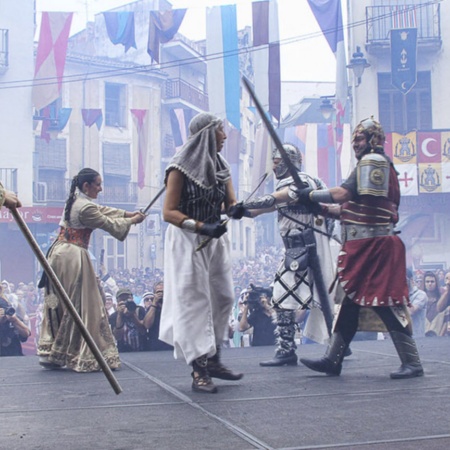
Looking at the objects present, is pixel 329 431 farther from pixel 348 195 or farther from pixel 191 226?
pixel 348 195

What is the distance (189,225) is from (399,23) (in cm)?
1960

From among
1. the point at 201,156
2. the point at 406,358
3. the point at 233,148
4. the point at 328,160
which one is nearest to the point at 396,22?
the point at 328,160

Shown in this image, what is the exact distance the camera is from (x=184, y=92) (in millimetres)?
29469

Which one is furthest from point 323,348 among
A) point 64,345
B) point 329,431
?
point 329,431

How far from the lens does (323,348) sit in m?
7.91

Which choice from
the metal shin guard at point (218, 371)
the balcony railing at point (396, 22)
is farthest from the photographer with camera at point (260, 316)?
the balcony railing at point (396, 22)

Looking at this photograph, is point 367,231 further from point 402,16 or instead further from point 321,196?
point 402,16

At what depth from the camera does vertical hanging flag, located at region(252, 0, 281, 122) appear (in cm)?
1969

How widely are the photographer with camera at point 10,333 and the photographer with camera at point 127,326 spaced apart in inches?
35.2

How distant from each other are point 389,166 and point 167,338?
165 cm

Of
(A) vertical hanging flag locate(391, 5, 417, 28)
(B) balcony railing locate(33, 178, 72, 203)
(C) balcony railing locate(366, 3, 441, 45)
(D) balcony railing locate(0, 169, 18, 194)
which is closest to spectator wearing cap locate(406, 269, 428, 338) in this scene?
(C) balcony railing locate(366, 3, 441, 45)

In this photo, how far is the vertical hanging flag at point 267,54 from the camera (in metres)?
19.7

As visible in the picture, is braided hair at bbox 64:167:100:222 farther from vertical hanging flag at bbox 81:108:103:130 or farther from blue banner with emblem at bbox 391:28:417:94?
vertical hanging flag at bbox 81:108:103:130

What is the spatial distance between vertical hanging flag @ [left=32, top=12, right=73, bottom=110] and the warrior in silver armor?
16.9 m
